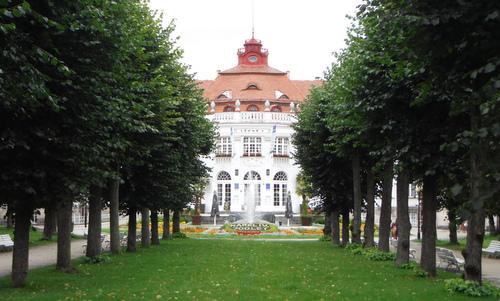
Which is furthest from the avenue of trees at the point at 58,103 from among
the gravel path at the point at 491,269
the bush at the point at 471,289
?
the gravel path at the point at 491,269

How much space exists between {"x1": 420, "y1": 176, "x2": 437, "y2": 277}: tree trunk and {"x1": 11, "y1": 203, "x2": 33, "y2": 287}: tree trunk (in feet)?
31.0

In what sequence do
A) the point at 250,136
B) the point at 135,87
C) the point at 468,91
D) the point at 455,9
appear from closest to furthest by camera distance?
the point at 455,9 < the point at 468,91 < the point at 135,87 < the point at 250,136

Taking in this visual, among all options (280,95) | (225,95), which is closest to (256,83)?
(280,95)

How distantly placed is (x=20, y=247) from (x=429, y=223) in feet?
32.4

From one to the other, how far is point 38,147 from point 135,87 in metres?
3.47

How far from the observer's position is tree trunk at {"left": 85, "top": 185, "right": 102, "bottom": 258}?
20000 mm

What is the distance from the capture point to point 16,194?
12797mm

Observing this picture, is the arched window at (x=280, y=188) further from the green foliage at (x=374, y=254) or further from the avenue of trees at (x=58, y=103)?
the avenue of trees at (x=58, y=103)

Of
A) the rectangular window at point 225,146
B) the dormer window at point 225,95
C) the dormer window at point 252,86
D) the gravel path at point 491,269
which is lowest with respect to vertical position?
the gravel path at point 491,269

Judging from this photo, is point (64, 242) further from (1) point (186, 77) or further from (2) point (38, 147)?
(1) point (186, 77)

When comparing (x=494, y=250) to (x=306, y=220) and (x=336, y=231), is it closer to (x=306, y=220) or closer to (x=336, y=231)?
(x=336, y=231)

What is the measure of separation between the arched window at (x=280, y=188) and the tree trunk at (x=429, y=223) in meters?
58.5

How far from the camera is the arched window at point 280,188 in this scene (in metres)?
75.6

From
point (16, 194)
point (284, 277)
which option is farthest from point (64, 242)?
point (284, 277)
